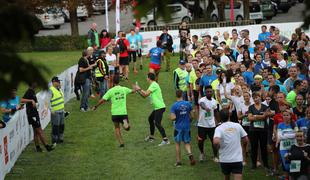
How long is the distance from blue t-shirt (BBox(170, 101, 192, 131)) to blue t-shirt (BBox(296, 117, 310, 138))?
301 centimetres

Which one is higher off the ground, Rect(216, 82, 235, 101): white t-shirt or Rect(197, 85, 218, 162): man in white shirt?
Rect(216, 82, 235, 101): white t-shirt

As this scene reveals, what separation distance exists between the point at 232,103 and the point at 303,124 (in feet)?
10.2

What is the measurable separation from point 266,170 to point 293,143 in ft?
6.58

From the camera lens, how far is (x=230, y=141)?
44.9ft

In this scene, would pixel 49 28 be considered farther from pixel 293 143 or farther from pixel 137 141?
pixel 293 143

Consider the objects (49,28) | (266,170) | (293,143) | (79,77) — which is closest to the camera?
(293,143)

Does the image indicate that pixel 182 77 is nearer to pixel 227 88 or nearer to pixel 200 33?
pixel 227 88

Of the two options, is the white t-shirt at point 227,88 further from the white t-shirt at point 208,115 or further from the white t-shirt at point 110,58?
the white t-shirt at point 110,58

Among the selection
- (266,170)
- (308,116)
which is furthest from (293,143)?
(266,170)

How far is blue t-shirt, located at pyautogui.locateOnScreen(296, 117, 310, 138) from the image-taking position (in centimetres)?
1440

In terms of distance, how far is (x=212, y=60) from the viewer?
22.0 m

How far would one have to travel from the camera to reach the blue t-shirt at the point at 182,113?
1675cm

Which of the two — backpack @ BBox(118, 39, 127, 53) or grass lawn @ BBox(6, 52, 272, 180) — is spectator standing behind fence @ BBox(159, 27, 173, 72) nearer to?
backpack @ BBox(118, 39, 127, 53)

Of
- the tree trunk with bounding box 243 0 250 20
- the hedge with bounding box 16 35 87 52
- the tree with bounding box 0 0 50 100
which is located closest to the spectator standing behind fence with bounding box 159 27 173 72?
the hedge with bounding box 16 35 87 52
